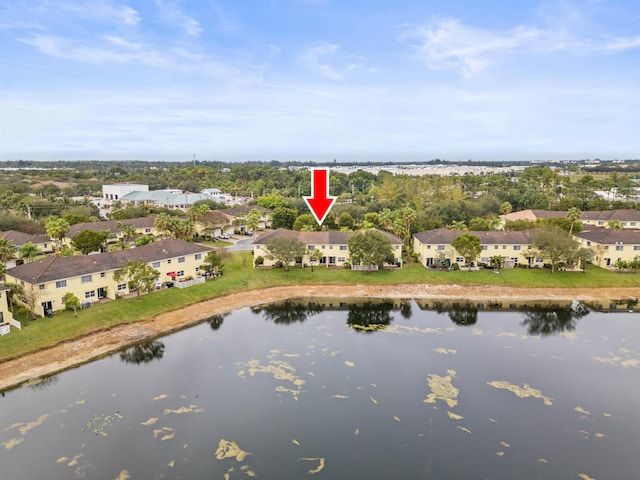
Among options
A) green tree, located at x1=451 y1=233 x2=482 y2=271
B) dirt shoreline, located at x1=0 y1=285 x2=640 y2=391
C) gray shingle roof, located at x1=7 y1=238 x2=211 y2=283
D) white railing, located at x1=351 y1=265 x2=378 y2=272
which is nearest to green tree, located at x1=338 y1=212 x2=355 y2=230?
white railing, located at x1=351 y1=265 x2=378 y2=272

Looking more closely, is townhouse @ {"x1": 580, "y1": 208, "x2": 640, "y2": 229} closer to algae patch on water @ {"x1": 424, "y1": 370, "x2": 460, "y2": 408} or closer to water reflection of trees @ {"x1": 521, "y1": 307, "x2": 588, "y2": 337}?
water reflection of trees @ {"x1": 521, "y1": 307, "x2": 588, "y2": 337}

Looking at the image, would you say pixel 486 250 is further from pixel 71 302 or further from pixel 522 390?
pixel 71 302

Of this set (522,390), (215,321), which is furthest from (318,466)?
(215,321)

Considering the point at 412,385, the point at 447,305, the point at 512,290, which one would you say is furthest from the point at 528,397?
the point at 512,290

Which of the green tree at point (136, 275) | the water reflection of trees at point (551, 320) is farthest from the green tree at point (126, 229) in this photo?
the water reflection of trees at point (551, 320)

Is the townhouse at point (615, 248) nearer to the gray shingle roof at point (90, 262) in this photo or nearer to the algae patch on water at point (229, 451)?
the gray shingle roof at point (90, 262)

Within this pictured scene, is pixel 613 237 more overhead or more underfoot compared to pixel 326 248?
more overhead

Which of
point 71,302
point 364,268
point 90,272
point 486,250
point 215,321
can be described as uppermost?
point 90,272
